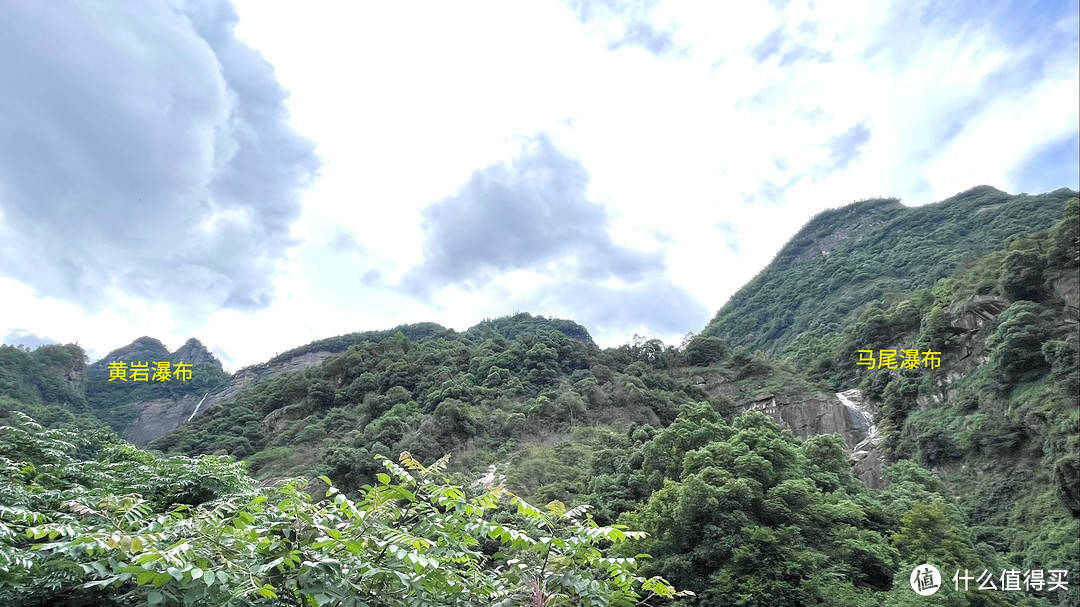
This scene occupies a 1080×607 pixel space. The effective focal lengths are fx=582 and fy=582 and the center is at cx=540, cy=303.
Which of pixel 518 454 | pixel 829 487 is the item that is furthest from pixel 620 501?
pixel 518 454

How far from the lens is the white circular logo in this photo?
9.81 m

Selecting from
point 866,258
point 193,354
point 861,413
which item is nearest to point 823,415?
point 861,413

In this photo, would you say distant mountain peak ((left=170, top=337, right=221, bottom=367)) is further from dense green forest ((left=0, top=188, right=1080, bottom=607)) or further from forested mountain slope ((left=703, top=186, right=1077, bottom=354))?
forested mountain slope ((left=703, top=186, right=1077, bottom=354))

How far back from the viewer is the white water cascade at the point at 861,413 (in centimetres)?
3145

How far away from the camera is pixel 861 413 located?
117ft

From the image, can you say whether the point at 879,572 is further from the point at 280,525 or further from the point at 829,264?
the point at 829,264

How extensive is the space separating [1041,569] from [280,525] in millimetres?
22431

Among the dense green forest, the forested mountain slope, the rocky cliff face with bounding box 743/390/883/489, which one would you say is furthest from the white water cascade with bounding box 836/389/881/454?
the forested mountain slope

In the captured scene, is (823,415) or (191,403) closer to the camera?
(823,415)

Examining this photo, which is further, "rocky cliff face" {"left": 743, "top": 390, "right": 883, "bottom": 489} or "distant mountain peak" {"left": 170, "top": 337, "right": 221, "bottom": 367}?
"distant mountain peak" {"left": 170, "top": 337, "right": 221, "bottom": 367}

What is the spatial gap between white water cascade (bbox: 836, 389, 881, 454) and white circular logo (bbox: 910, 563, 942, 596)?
22979 mm

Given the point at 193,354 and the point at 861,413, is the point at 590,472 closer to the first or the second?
the point at 861,413

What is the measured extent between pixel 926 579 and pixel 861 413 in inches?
1130

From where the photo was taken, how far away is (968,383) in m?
28.1
